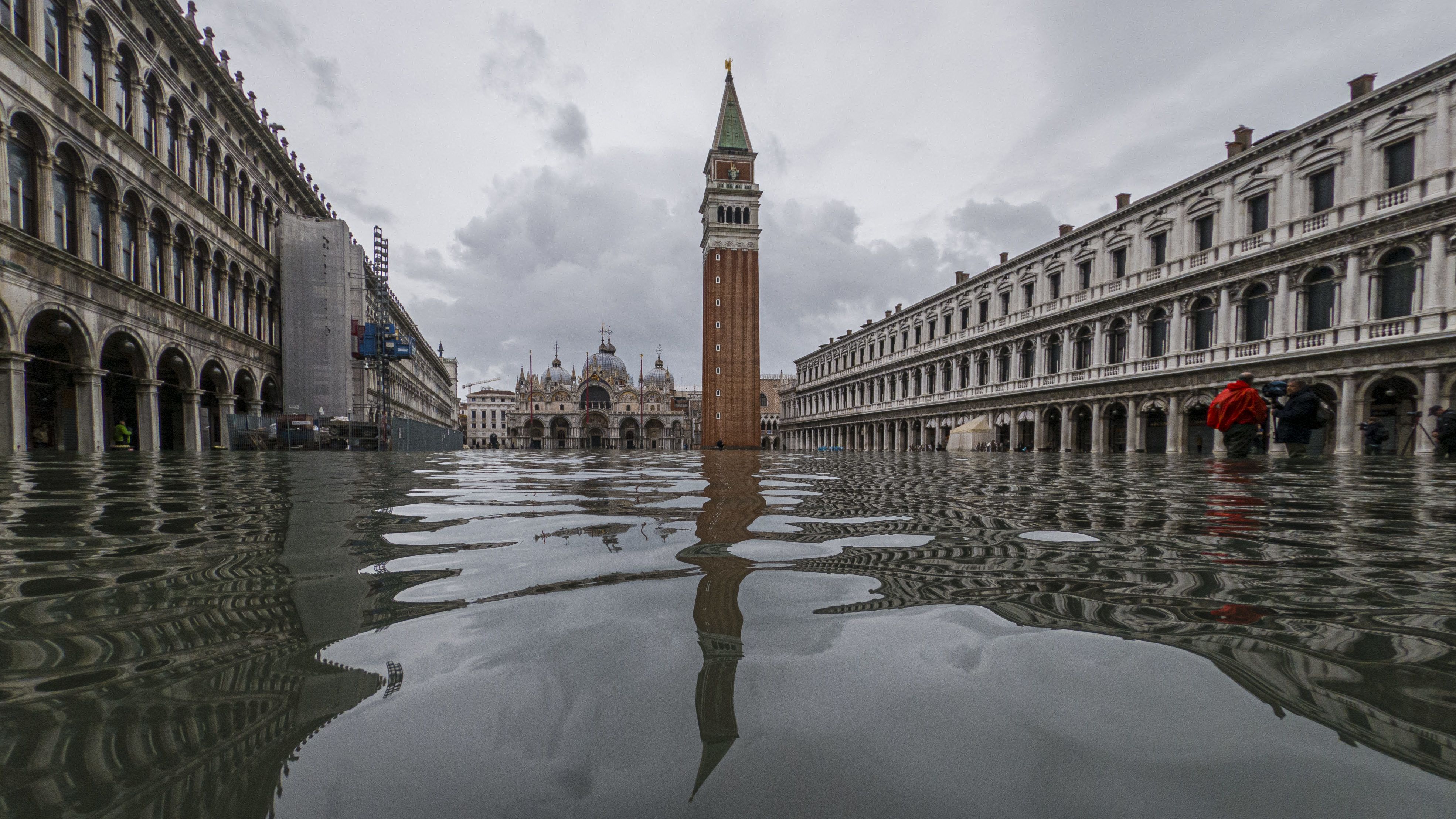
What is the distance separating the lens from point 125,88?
656 inches

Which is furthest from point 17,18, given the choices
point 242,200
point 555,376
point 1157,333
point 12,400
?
point 555,376

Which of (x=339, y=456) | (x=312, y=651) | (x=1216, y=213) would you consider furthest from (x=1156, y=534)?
(x=1216, y=213)

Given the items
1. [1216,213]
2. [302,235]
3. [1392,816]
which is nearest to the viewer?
[1392,816]

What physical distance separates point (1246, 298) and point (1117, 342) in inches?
231

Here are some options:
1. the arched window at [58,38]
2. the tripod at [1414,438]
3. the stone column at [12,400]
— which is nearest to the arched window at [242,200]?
the arched window at [58,38]

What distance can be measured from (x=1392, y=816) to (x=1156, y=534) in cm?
241

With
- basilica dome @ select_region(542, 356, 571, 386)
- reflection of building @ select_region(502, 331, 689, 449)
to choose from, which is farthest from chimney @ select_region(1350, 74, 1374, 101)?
basilica dome @ select_region(542, 356, 571, 386)

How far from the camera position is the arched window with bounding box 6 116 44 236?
41.7 feet

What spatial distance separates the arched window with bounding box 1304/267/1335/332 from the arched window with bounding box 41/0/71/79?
34601mm

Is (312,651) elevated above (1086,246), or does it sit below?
below

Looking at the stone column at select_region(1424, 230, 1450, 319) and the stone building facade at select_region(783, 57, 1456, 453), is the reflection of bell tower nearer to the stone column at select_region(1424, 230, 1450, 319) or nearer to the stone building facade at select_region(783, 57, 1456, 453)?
the stone building facade at select_region(783, 57, 1456, 453)

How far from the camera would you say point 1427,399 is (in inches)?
693

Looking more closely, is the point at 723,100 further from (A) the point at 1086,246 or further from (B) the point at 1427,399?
(B) the point at 1427,399

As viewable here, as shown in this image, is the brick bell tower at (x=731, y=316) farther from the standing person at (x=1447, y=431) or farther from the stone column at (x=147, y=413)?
the standing person at (x=1447, y=431)
